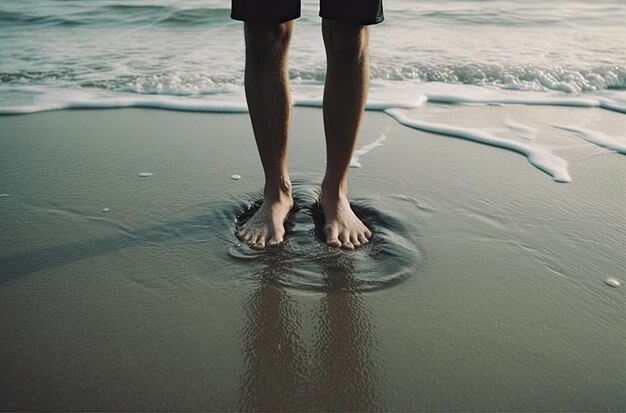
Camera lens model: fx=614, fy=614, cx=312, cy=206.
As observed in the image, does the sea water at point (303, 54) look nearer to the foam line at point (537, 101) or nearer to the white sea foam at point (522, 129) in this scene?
the foam line at point (537, 101)

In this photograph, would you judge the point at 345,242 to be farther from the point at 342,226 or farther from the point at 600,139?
the point at 600,139

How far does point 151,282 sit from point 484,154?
1840 millimetres

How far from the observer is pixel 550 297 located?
174 cm

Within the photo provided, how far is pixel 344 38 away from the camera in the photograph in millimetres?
1986

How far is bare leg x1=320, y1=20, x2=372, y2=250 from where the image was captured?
6.57ft

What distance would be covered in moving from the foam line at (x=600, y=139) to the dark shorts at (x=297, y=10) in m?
1.74

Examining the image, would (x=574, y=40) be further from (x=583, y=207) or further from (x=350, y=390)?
(x=350, y=390)

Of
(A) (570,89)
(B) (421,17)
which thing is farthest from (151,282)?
(B) (421,17)

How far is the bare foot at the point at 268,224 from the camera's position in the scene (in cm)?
202

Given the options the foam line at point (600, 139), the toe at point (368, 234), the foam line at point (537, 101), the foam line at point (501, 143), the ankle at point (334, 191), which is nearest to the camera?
the toe at point (368, 234)

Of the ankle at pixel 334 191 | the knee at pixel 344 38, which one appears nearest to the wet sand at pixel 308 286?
the ankle at pixel 334 191

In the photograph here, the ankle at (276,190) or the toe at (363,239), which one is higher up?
the ankle at (276,190)

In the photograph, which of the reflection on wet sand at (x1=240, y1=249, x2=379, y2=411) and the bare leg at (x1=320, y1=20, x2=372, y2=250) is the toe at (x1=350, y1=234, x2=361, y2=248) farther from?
the reflection on wet sand at (x1=240, y1=249, x2=379, y2=411)

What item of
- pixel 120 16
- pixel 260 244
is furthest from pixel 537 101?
pixel 120 16
